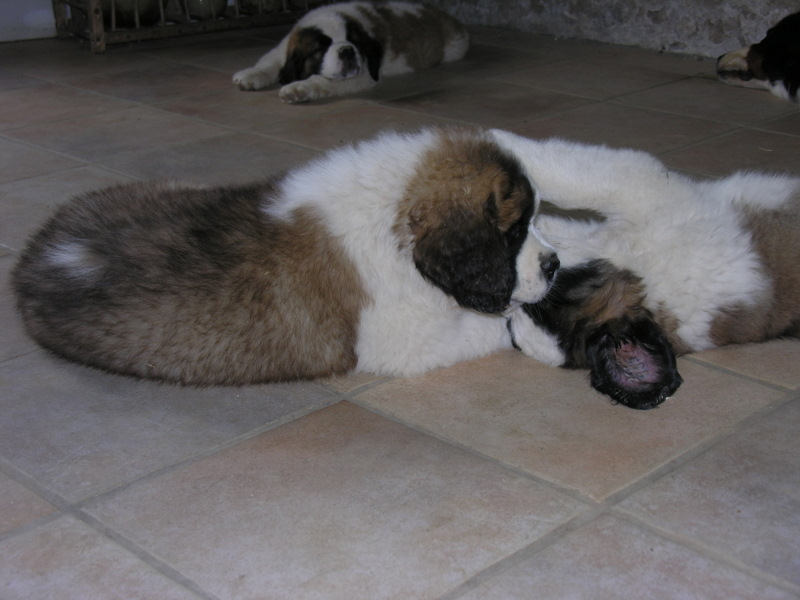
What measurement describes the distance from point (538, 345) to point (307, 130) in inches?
103

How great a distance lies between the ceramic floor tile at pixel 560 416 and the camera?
2.44 m

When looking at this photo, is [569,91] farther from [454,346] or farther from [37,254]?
[37,254]

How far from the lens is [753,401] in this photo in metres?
2.70

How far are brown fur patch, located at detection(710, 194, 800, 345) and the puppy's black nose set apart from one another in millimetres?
571

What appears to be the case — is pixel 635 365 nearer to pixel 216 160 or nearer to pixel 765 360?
pixel 765 360

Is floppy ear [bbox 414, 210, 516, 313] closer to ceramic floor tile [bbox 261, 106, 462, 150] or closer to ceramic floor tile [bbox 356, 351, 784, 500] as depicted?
Answer: ceramic floor tile [bbox 356, 351, 784, 500]

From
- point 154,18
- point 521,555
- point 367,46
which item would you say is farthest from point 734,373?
point 154,18

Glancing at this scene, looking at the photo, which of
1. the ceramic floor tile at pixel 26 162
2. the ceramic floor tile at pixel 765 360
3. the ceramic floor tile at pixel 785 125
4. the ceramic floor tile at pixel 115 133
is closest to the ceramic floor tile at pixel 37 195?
the ceramic floor tile at pixel 26 162

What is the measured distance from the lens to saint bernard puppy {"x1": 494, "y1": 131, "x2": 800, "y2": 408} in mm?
2777

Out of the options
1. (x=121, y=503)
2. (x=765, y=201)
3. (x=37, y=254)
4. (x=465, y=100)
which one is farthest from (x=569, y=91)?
(x=121, y=503)

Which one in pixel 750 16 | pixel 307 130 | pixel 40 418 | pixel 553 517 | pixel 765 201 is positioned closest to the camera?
pixel 553 517

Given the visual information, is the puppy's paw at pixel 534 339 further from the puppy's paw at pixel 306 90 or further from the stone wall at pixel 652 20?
the stone wall at pixel 652 20

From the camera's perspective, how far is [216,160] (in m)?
4.65

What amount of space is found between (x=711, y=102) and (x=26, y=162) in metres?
3.58
